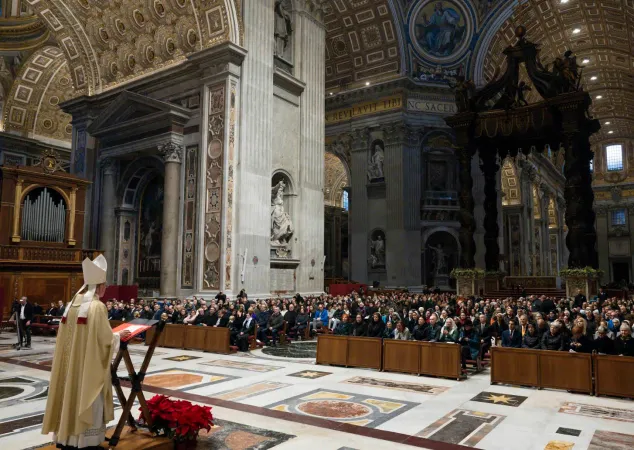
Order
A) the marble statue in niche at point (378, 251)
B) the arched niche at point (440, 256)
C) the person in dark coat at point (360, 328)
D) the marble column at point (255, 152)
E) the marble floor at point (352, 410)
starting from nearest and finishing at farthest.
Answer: the marble floor at point (352, 410), the person in dark coat at point (360, 328), the marble column at point (255, 152), the arched niche at point (440, 256), the marble statue in niche at point (378, 251)

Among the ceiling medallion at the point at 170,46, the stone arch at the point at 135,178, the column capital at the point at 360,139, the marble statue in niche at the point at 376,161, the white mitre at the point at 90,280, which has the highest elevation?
the ceiling medallion at the point at 170,46

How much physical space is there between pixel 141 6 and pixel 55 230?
360 inches

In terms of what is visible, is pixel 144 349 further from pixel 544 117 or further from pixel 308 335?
pixel 544 117

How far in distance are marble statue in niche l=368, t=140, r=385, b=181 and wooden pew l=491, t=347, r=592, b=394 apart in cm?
2070

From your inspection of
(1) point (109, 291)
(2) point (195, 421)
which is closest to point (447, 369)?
(2) point (195, 421)

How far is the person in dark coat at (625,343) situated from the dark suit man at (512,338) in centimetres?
156

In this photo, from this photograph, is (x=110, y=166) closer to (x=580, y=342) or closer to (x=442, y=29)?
(x=580, y=342)

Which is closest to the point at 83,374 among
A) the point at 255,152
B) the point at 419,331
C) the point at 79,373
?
the point at 79,373

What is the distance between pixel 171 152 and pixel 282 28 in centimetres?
656

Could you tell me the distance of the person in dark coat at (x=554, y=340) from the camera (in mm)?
8820

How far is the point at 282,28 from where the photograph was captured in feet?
65.9

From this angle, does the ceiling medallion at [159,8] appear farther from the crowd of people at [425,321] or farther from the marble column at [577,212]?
the marble column at [577,212]

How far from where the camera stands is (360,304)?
1645 centimetres

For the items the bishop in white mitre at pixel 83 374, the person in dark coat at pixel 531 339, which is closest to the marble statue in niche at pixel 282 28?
the person in dark coat at pixel 531 339
